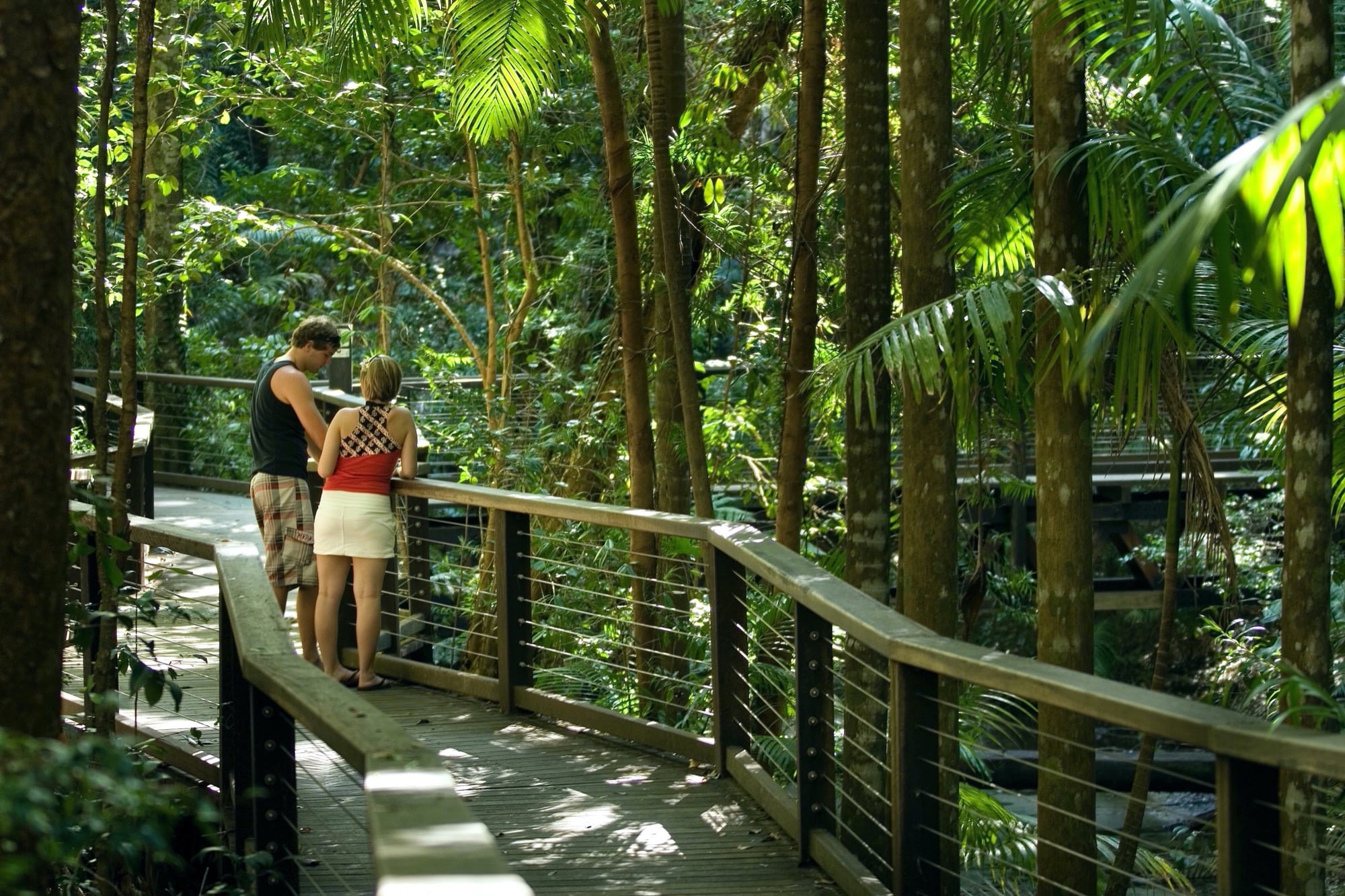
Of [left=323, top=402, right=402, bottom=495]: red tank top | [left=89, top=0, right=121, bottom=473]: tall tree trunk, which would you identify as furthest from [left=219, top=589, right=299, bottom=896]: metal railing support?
[left=323, top=402, right=402, bottom=495]: red tank top

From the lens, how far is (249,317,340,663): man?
6.61 metres

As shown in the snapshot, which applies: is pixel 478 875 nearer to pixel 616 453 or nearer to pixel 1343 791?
pixel 1343 791

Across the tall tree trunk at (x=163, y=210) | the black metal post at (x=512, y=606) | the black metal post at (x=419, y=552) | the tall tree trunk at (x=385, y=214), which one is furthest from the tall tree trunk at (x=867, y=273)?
the tall tree trunk at (x=385, y=214)

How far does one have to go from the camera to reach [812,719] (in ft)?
15.0

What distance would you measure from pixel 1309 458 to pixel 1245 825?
1692mm

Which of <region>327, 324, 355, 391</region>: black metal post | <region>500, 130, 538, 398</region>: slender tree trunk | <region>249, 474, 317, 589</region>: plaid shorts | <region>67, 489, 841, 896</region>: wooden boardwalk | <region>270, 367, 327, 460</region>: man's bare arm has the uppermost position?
<region>500, 130, 538, 398</region>: slender tree trunk

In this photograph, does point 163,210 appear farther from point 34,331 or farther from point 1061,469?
point 34,331

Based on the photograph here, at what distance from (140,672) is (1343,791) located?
356cm

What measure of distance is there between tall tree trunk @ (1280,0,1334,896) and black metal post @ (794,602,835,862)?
132 centimetres

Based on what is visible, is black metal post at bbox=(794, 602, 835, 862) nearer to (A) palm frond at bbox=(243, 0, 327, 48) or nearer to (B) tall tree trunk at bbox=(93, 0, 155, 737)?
(B) tall tree trunk at bbox=(93, 0, 155, 737)

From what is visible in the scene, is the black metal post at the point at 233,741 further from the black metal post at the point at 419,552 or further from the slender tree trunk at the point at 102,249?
the black metal post at the point at 419,552

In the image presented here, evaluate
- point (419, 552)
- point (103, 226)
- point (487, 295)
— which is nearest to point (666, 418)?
point (419, 552)

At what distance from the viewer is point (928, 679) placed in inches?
148

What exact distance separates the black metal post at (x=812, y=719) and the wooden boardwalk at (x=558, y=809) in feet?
0.56
